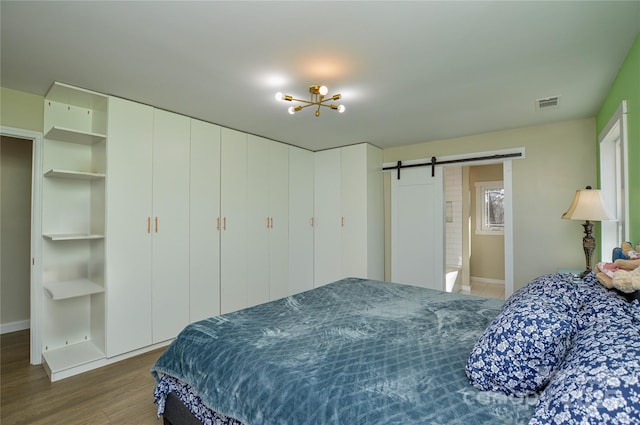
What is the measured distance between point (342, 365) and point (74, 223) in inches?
124

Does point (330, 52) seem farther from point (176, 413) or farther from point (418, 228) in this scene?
point (418, 228)

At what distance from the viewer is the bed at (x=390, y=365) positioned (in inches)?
40.3

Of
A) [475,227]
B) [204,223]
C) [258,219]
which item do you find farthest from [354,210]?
[475,227]

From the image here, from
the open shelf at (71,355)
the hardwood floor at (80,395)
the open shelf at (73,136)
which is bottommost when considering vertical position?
the hardwood floor at (80,395)

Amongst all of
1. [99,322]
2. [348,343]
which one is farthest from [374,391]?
[99,322]

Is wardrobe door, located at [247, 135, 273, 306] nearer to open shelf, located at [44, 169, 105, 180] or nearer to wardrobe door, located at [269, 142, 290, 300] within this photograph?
wardrobe door, located at [269, 142, 290, 300]

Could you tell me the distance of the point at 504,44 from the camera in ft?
6.63

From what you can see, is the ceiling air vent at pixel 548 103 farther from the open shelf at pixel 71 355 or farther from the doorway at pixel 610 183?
the open shelf at pixel 71 355

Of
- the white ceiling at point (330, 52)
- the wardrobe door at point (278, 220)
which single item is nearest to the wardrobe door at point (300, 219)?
the wardrobe door at point (278, 220)

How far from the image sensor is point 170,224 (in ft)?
10.9

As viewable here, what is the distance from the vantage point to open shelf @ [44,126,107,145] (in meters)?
2.71

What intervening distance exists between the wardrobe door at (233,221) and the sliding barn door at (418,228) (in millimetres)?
2350

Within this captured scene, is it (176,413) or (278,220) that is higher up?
(278,220)

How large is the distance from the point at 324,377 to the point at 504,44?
2.28m
